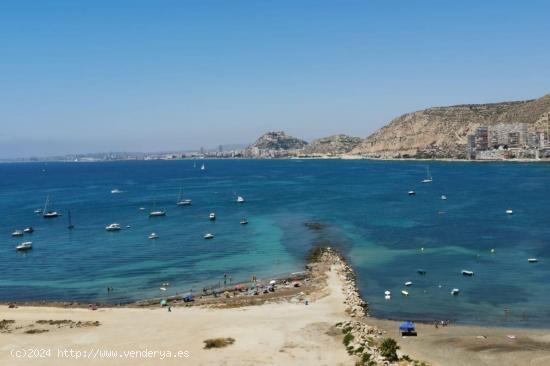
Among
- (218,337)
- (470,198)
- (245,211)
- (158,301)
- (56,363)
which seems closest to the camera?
(56,363)

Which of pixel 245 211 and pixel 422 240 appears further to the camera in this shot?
pixel 245 211

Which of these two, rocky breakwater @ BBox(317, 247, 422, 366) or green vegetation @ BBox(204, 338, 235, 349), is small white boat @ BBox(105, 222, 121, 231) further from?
green vegetation @ BBox(204, 338, 235, 349)

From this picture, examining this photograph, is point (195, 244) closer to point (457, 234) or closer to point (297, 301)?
point (297, 301)

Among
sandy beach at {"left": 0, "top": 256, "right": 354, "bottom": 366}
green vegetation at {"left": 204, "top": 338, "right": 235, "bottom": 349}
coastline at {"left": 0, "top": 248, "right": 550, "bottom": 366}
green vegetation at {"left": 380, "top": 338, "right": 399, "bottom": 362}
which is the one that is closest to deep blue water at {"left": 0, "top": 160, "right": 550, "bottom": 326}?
coastline at {"left": 0, "top": 248, "right": 550, "bottom": 366}

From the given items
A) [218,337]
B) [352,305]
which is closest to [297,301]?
[352,305]

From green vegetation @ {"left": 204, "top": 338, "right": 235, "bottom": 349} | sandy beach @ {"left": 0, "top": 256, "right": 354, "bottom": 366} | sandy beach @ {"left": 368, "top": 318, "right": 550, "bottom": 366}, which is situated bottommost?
sandy beach @ {"left": 368, "top": 318, "right": 550, "bottom": 366}

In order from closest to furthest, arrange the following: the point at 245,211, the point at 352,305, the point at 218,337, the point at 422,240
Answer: the point at 218,337, the point at 352,305, the point at 422,240, the point at 245,211

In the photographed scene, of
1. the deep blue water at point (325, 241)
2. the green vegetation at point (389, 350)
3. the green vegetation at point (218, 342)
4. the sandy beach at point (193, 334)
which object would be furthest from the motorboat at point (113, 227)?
the green vegetation at point (389, 350)
